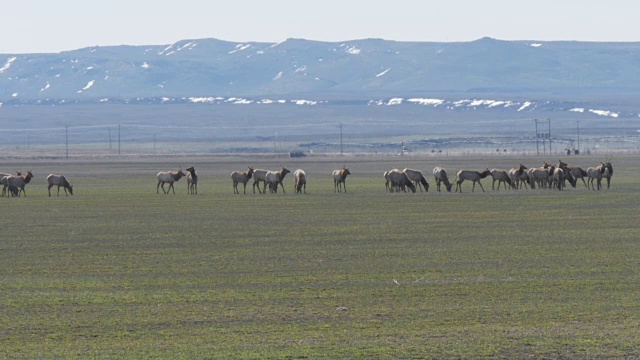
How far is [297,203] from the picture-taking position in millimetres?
41188

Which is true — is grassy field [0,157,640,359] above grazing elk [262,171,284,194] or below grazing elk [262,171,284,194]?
below

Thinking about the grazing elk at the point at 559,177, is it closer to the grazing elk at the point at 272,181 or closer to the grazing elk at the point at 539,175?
the grazing elk at the point at 539,175

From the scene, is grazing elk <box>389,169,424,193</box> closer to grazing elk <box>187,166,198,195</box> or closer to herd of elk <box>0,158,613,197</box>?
herd of elk <box>0,158,613,197</box>

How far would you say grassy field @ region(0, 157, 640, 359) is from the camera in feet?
50.9

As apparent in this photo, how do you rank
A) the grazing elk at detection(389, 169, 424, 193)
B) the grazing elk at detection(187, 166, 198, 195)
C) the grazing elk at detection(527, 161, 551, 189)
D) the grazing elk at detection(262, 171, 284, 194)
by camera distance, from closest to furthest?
1. the grazing elk at detection(389, 169, 424, 193)
2. the grazing elk at detection(262, 171, 284, 194)
3. the grazing elk at detection(527, 161, 551, 189)
4. the grazing elk at detection(187, 166, 198, 195)

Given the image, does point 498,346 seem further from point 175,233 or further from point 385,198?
point 385,198

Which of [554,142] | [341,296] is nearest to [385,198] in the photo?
Answer: [341,296]

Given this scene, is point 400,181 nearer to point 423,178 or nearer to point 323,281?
point 423,178

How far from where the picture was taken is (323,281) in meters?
20.9

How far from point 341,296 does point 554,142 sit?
441ft

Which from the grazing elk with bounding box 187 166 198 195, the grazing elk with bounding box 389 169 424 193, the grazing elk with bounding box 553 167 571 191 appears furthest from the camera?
the grazing elk with bounding box 187 166 198 195

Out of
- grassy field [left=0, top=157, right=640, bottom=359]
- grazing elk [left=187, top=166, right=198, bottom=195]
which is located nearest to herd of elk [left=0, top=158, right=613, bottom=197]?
grazing elk [left=187, top=166, right=198, bottom=195]

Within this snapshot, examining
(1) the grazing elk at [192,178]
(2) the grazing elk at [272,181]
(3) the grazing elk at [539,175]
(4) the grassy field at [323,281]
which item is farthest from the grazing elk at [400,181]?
(4) the grassy field at [323,281]

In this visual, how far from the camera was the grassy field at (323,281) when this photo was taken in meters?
15.5
